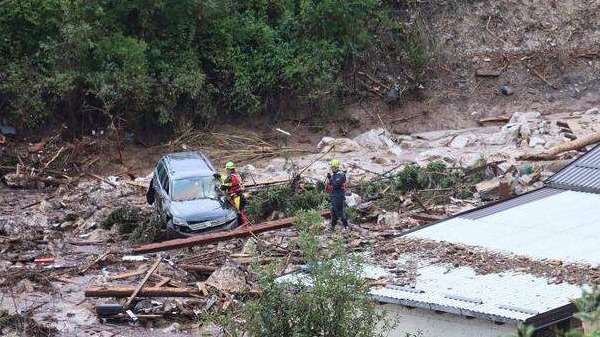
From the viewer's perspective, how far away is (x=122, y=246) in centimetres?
2084

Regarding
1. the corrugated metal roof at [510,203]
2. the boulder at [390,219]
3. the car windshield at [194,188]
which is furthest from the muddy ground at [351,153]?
the corrugated metal roof at [510,203]

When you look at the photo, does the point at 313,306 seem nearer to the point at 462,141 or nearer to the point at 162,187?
the point at 162,187

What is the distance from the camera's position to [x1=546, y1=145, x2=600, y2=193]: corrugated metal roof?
17875 millimetres

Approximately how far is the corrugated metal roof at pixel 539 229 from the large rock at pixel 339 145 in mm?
11009

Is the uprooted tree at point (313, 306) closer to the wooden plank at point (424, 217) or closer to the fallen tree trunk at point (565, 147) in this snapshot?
the wooden plank at point (424, 217)

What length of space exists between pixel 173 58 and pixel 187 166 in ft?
28.9

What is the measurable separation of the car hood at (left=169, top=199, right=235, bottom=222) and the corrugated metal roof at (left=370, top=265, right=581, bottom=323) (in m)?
7.28

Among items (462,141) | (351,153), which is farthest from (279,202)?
(462,141)

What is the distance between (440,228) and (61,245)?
846 centimetres

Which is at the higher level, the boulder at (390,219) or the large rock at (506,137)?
the large rock at (506,137)

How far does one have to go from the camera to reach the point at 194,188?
2148 centimetres

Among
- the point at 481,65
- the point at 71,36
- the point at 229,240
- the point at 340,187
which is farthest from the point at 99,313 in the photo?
the point at 481,65

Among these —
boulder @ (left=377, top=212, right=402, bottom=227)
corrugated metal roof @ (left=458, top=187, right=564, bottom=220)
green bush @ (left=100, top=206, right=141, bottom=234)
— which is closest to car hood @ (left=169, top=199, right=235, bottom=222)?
green bush @ (left=100, top=206, right=141, bottom=234)

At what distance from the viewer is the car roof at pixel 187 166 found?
71.7 feet
